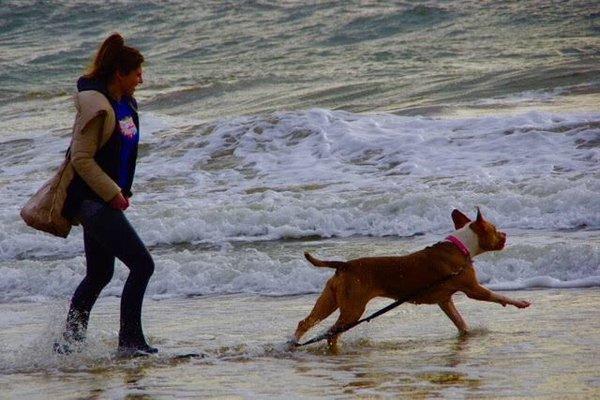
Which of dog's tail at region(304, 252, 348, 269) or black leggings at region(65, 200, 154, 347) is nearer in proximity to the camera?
black leggings at region(65, 200, 154, 347)

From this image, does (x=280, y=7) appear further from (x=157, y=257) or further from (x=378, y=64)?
(x=157, y=257)

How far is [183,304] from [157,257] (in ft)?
5.75

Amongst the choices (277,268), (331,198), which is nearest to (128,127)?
(277,268)

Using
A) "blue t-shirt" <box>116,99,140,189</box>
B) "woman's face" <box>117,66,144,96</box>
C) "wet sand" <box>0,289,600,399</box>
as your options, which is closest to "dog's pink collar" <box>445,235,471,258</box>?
"wet sand" <box>0,289,600,399</box>

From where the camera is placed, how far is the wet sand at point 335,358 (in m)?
5.55

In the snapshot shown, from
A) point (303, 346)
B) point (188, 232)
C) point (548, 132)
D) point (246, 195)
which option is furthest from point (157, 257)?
point (548, 132)

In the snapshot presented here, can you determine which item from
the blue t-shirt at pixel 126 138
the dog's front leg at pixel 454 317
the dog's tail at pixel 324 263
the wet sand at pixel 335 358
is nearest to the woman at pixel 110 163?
the blue t-shirt at pixel 126 138

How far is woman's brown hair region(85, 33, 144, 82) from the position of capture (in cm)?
621

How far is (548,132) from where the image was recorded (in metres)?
14.3

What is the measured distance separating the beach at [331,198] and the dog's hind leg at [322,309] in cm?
16

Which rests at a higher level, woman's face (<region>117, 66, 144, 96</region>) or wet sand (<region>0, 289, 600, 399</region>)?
woman's face (<region>117, 66, 144, 96</region>)

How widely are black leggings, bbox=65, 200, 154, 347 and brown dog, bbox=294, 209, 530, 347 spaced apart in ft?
3.25

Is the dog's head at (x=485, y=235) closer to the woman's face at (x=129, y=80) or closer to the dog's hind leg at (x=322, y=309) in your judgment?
the dog's hind leg at (x=322, y=309)

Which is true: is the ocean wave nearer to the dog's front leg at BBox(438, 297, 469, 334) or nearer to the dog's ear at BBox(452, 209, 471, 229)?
the dog's ear at BBox(452, 209, 471, 229)
